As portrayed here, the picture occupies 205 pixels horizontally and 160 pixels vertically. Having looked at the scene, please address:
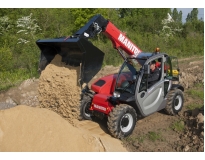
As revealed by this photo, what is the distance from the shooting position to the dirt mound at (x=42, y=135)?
16.5 ft

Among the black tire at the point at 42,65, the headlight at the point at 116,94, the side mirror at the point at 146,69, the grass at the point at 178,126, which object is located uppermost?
the side mirror at the point at 146,69

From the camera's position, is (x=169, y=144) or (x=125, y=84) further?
(x=125, y=84)

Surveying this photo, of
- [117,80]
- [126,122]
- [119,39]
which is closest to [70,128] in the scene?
[126,122]

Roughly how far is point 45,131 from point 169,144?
2762 mm

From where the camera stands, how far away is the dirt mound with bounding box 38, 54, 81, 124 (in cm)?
589

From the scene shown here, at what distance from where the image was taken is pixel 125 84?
6.09m

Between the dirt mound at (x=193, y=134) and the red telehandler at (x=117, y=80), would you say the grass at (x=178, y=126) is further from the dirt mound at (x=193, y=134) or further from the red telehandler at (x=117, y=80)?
the red telehandler at (x=117, y=80)

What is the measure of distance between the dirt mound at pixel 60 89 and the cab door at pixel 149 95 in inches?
56.4

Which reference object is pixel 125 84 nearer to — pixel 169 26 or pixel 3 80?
pixel 3 80

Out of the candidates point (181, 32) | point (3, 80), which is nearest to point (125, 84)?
point (3, 80)

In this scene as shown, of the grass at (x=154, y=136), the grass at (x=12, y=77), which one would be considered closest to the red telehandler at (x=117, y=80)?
the grass at (x=154, y=136)

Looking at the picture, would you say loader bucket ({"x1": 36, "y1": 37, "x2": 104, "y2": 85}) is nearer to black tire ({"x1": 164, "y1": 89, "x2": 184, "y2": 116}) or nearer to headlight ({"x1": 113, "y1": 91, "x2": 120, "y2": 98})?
headlight ({"x1": 113, "y1": 91, "x2": 120, "y2": 98})

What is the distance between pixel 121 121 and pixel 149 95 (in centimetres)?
98

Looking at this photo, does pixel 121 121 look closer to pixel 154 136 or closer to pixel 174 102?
pixel 154 136
